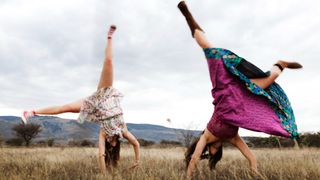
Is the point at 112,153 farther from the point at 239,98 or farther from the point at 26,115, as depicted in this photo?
the point at 239,98

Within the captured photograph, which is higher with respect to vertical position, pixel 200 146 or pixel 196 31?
pixel 196 31

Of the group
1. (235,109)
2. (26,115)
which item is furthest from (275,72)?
(26,115)

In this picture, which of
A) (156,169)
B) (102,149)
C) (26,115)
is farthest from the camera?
(26,115)

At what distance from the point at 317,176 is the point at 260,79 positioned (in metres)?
1.46

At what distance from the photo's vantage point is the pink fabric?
5109 mm

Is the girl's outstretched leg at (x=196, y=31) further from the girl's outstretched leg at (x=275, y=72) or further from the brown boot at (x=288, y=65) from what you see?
the brown boot at (x=288, y=65)

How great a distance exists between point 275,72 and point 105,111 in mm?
A: 2717

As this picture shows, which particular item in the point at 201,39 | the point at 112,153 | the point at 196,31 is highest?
the point at 196,31

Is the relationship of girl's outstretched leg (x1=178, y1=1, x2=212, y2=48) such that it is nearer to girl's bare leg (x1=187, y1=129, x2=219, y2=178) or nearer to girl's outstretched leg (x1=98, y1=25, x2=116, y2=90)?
girl's bare leg (x1=187, y1=129, x2=219, y2=178)

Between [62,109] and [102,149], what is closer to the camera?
[102,149]

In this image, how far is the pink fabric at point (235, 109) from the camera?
201 inches

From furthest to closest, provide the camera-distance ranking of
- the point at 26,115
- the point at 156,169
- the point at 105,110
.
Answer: the point at 26,115
the point at 156,169
the point at 105,110

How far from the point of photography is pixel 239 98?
16.9 ft

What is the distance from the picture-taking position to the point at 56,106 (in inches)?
251
